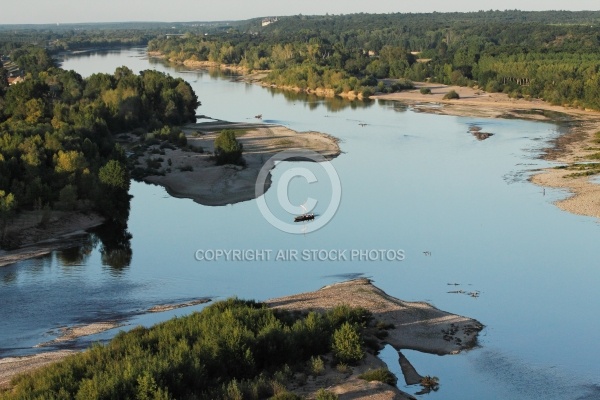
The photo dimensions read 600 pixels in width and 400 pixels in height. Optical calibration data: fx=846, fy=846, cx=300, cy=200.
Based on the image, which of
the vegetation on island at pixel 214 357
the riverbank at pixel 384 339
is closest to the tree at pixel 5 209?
the riverbank at pixel 384 339

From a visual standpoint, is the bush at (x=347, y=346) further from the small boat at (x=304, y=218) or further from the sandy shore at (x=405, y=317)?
the small boat at (x=304, y=218)

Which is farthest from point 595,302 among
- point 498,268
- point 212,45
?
point 212,45

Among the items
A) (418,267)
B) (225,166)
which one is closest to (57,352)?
(418,267)

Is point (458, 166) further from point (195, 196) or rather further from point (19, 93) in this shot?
point (19, 93)

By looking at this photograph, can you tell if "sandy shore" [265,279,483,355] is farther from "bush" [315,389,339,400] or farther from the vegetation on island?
"bush" [315,389,339,400]

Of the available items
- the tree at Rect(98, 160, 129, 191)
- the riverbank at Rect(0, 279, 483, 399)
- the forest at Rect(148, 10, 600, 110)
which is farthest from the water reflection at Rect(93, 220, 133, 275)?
the forest at Rect(148, 10, 600, 110)
